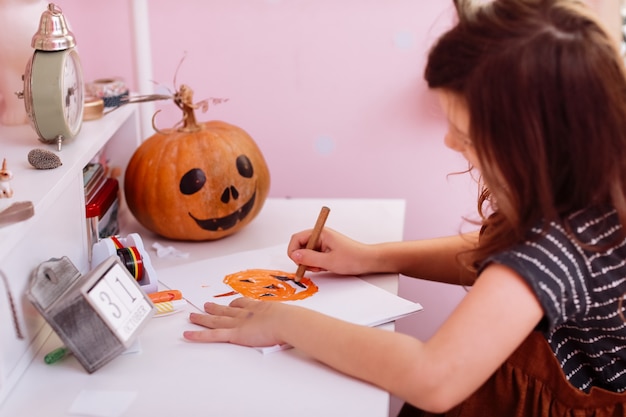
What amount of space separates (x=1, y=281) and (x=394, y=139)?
3.59 ft

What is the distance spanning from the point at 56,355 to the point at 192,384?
0.15 m

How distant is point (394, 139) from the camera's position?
1.74 meters

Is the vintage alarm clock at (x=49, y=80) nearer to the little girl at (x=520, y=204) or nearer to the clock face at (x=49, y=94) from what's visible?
the clock face at (x=49, y=94)

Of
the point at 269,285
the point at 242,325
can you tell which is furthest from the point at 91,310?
the point at 269,285

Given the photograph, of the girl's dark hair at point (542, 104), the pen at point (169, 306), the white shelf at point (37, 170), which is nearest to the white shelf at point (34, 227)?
the white shelf at point (37, 170)

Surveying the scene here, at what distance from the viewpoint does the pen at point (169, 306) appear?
96 centimetres

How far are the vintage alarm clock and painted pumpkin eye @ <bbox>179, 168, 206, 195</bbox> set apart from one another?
19cm

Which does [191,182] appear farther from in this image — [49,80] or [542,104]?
[542,104]

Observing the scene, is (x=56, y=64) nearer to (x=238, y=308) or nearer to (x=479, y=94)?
(x=238, y=308)

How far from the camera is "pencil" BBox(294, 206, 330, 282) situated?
1.06 meters

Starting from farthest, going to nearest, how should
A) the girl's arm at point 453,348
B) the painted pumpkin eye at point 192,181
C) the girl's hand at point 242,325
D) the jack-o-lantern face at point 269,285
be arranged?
the painted pumpkin eye at point 192,181, the jack-o-lantern face at point 269,285, the girl's hand at point 242,325, the girl's arm at point 453,348

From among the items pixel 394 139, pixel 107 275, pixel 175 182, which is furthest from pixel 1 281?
pixel 394 139

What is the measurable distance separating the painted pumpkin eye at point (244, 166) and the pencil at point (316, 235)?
0.60 ft

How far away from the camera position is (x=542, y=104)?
0.77 metres
